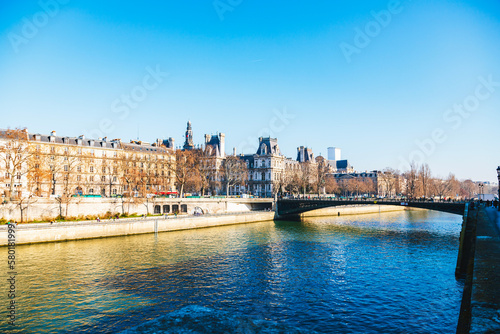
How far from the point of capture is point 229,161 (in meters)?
110

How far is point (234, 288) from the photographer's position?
90.5 ft

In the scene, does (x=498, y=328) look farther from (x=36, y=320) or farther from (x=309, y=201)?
(x=309, y=201)

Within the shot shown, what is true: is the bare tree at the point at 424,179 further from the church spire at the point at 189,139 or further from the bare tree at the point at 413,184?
the church spire at the point at 189,139

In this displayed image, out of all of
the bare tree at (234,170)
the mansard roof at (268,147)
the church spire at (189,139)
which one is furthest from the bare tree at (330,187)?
the church spire at (189,139)

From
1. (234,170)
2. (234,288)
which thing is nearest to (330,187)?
(234,170)

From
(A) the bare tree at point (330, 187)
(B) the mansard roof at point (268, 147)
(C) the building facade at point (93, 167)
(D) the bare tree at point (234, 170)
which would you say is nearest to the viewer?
(C) the building facade at point (93, 167)

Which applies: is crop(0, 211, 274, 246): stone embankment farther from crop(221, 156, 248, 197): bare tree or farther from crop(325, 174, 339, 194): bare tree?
crop(325, 174, 339, 194): bare tree

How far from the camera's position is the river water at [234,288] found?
20.9m

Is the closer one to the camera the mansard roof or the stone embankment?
the stone embankment

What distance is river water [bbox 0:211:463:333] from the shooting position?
821 inches

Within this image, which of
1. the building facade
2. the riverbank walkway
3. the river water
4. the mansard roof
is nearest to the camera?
the riverbank walkway

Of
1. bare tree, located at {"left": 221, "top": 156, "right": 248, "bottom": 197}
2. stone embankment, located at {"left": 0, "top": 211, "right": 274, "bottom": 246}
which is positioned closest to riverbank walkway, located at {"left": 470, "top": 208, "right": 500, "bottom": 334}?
stone embankment, located at {"left": 0, "top": 211, "right": 274, "bottom": 246}

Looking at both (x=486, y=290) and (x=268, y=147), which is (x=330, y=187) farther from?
(x=486, y=290)

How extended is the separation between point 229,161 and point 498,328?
102m
